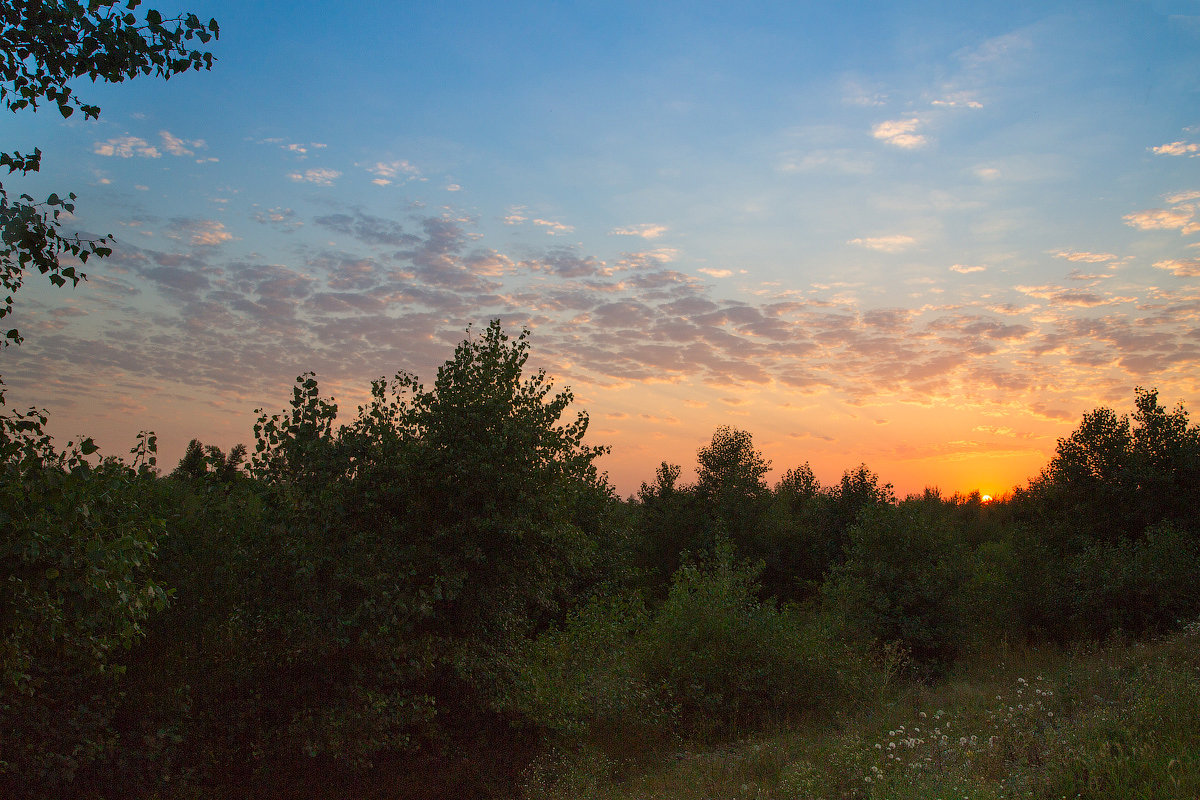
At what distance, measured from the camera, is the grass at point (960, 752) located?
7.68m

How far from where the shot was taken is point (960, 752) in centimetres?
1031

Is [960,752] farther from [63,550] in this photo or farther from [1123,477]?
[1123,477]

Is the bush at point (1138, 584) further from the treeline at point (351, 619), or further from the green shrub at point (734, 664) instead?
the green shrub at point (734, 664)

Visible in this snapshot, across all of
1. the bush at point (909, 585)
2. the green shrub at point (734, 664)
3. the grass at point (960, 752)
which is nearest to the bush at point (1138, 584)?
the bush at point (909, 585)

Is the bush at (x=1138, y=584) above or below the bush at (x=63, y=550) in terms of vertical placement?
below

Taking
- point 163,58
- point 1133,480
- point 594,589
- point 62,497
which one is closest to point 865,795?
point 62,497

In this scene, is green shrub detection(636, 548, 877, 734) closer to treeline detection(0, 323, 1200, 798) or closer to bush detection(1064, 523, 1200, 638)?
treeline detection(0, 323, 1200, 798)

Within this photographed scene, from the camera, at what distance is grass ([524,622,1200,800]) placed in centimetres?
768

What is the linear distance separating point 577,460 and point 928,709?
10195mm

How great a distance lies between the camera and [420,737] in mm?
13414

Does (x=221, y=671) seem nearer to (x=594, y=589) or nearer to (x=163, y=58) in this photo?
(x=163, y=58)

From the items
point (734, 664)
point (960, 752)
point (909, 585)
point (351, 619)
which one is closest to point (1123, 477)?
point (909, 585)

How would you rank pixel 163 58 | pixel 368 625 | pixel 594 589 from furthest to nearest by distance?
pixel 594 589 → pixel 368 625 → pixel 163 58

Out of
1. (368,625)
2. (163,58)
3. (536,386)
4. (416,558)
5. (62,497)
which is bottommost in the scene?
(368,625)
